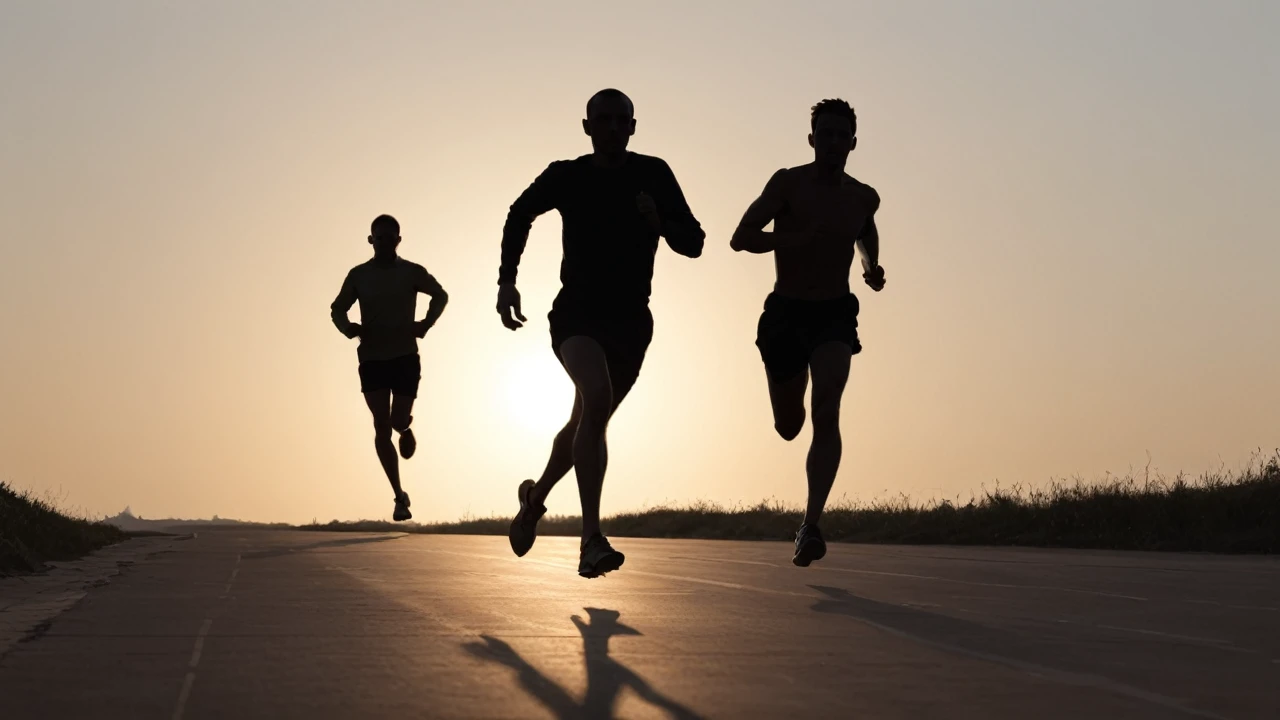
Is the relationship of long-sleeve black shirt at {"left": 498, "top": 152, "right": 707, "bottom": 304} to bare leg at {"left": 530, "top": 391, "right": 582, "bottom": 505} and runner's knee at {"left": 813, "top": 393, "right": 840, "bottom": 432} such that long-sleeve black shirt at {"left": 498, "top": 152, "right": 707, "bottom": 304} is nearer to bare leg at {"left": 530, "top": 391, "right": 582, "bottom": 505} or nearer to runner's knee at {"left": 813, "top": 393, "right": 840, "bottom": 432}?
bare leg at {"left": 530, "top": 391, "right": 582, "bottom": 505}

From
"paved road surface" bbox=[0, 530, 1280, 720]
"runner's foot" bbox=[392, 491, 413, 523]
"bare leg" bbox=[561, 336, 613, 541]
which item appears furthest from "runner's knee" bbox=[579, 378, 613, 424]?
"runner's foot" bbox=[392, 491, 413, 523]

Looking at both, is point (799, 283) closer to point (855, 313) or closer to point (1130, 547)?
point (855, 313)

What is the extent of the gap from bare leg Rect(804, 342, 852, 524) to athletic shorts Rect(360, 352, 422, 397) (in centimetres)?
871

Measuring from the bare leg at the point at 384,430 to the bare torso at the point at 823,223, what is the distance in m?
8.79

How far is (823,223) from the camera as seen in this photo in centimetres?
880

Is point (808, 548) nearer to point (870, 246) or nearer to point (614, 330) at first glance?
point (614, 330)

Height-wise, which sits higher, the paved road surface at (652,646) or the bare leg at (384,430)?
the bare leg at (384,430)

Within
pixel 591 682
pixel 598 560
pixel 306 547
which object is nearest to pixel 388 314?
pixel 306 547

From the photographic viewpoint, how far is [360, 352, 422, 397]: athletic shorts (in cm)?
1673

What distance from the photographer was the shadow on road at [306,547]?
10.0 m

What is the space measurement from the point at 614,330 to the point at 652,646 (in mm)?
3274

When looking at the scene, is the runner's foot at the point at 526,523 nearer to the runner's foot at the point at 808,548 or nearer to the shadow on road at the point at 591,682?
the runner's foot at the point at 808,548

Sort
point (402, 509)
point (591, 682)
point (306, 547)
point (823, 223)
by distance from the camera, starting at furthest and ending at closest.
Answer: point (402, 509) → point (306, 547) → point (823, 223) → point (591, 682)

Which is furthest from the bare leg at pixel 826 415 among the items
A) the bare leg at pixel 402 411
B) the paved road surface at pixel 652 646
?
the bare leg at pixel 402 411
